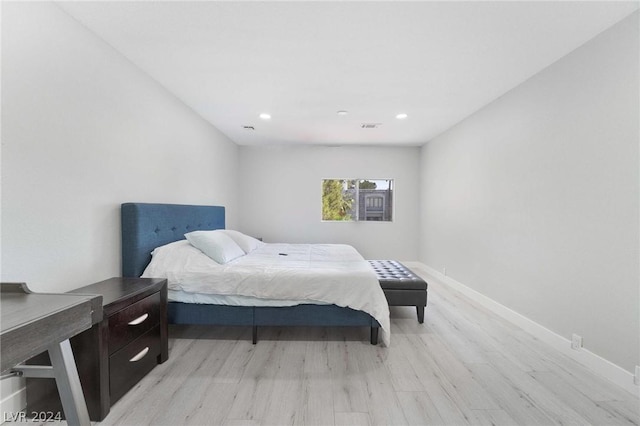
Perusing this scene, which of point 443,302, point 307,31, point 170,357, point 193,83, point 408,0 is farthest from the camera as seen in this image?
point 443,302

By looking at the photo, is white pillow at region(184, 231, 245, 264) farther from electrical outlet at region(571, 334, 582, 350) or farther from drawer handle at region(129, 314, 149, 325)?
electrical outlet at region(571, 334, 582, 350)

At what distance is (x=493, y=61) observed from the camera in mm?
2268

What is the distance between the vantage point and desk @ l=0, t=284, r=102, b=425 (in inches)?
29.6

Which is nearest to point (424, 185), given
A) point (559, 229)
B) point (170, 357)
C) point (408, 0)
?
point (559, 229)

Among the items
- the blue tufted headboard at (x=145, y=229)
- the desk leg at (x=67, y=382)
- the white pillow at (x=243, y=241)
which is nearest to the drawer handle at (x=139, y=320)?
the blue tufted headboard at (x=145, y=229)

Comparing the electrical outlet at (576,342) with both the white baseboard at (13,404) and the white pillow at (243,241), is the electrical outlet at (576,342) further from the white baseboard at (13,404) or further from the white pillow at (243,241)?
the white baseboard at (13,404)

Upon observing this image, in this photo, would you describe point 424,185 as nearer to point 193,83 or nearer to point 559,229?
point 559,229

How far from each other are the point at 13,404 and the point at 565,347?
3.82m

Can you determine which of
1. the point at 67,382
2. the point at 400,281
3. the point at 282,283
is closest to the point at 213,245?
the point at 282,283

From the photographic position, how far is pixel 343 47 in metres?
2.06

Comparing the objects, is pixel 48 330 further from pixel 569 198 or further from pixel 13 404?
pixel 569 198

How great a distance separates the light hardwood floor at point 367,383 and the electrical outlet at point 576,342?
129 millimetres

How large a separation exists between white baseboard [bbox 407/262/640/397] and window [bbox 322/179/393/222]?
240 cm

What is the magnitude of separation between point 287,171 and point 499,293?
4069mm
